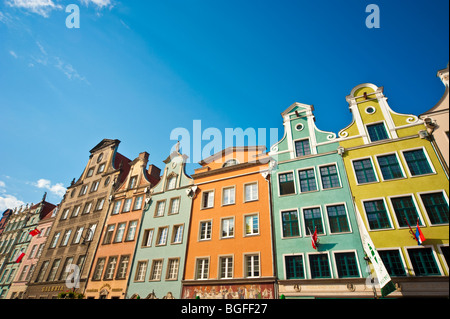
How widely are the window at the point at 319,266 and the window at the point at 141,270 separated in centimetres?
1610

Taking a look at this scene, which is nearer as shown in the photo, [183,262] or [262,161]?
[183,262]

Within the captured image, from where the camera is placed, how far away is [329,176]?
21703 millimetres

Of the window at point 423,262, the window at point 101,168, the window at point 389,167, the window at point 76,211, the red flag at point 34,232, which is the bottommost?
the window at point 423,262

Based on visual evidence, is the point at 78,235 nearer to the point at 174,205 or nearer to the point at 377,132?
the point at 174,205

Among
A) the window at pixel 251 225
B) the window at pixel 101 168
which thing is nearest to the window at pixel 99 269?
the window at pixel 101 168

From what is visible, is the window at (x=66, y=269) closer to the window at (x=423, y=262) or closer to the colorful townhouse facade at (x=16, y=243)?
the colorful townhouse facade at (x=16, y=243)

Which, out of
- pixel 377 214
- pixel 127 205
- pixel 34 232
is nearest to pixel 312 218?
pixel 377 214

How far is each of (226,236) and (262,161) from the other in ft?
26.2

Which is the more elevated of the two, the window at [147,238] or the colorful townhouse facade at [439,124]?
the colorful townhouse facade at [439,124]

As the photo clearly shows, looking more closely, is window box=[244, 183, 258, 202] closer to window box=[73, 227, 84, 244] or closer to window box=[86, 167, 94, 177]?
window box=[73, 227, 84, 244]

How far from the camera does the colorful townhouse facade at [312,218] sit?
17.8 m
